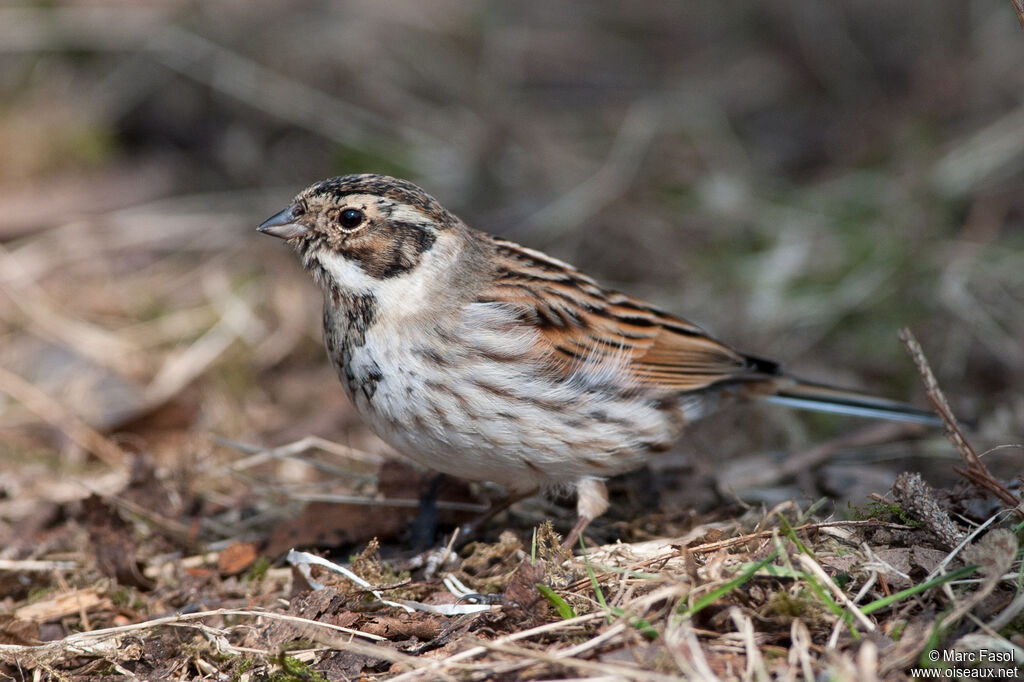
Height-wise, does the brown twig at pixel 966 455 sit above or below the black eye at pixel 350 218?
below

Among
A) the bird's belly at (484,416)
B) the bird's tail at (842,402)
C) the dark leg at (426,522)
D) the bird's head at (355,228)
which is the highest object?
the bird's head at (355,228)

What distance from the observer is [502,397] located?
3.82 metres

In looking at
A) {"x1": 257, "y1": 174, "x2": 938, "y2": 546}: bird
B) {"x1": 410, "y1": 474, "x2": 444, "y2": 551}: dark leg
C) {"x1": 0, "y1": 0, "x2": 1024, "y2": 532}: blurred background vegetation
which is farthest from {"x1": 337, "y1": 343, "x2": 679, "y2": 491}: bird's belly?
{"x1": 0, "y1": 0, "x2": 1024, "y2": 532}: blurred background vegetation

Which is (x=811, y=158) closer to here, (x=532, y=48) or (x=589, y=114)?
(x=589, y=114)

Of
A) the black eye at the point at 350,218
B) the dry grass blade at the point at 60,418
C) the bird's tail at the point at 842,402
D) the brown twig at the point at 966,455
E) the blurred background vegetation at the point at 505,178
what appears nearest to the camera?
the brown twig at the point at 966,455

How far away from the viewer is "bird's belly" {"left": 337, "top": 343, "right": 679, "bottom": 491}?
12.3 feet

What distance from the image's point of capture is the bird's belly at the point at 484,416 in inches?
147

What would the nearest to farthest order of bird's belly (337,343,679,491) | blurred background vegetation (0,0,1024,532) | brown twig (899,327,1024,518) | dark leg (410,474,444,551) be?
brown twig (899,327,1024,518)
bird's belly (337,343,679,491)
dark leg (410,474,444,551)
blurred background vegetation (0,0,1024,532)

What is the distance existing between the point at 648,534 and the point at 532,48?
6.02 meters

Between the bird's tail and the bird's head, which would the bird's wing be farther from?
the bird's head

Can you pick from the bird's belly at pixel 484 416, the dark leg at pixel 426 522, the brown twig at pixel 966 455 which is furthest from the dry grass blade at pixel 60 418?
the brown twig at pixel 966 455

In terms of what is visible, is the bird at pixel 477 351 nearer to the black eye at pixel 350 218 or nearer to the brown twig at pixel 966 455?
the black eye at pixel 350 218

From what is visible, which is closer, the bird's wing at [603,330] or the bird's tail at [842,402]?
the bird's wing at [603,330]

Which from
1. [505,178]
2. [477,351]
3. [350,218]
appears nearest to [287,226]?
[350,218]
